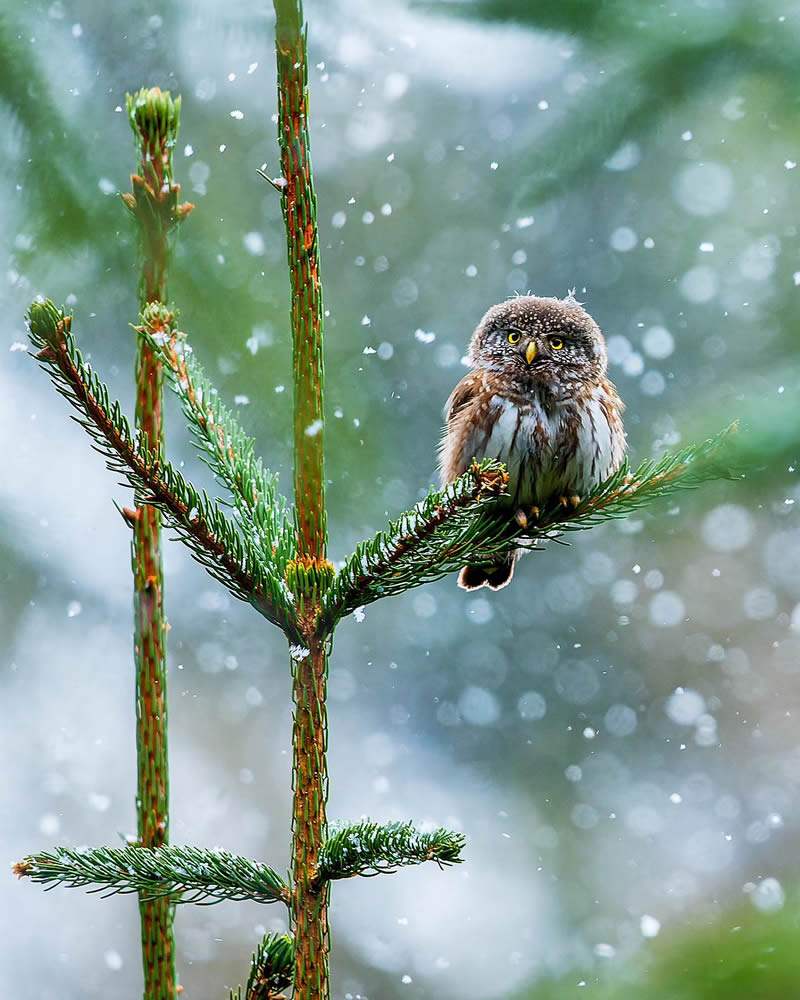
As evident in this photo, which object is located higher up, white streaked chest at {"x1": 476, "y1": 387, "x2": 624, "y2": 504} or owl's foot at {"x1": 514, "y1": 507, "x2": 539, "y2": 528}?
white streaked chest at {"x1": 476, "y1": 387, "x2": 624, "y2": 504}

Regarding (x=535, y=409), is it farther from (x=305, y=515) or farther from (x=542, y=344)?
(x=305, y=515)

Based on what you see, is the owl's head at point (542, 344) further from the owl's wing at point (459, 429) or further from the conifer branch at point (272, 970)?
the conifer branch at point (272, 970)

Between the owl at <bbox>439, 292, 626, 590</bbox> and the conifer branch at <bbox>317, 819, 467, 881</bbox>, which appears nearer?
the conifer branch at <bbox>317, 819, 467, 881</bbox>

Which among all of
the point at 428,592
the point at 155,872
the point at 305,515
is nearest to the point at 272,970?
the point at 155,872

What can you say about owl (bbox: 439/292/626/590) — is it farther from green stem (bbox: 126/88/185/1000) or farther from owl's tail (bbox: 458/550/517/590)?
green stem (bbox: 126/88/185/1000)

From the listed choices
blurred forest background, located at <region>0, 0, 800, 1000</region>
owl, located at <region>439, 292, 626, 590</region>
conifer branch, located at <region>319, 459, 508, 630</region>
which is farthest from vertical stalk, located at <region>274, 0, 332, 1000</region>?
blurred forest background, located at <region>0, 0, 800, 1000</region>
